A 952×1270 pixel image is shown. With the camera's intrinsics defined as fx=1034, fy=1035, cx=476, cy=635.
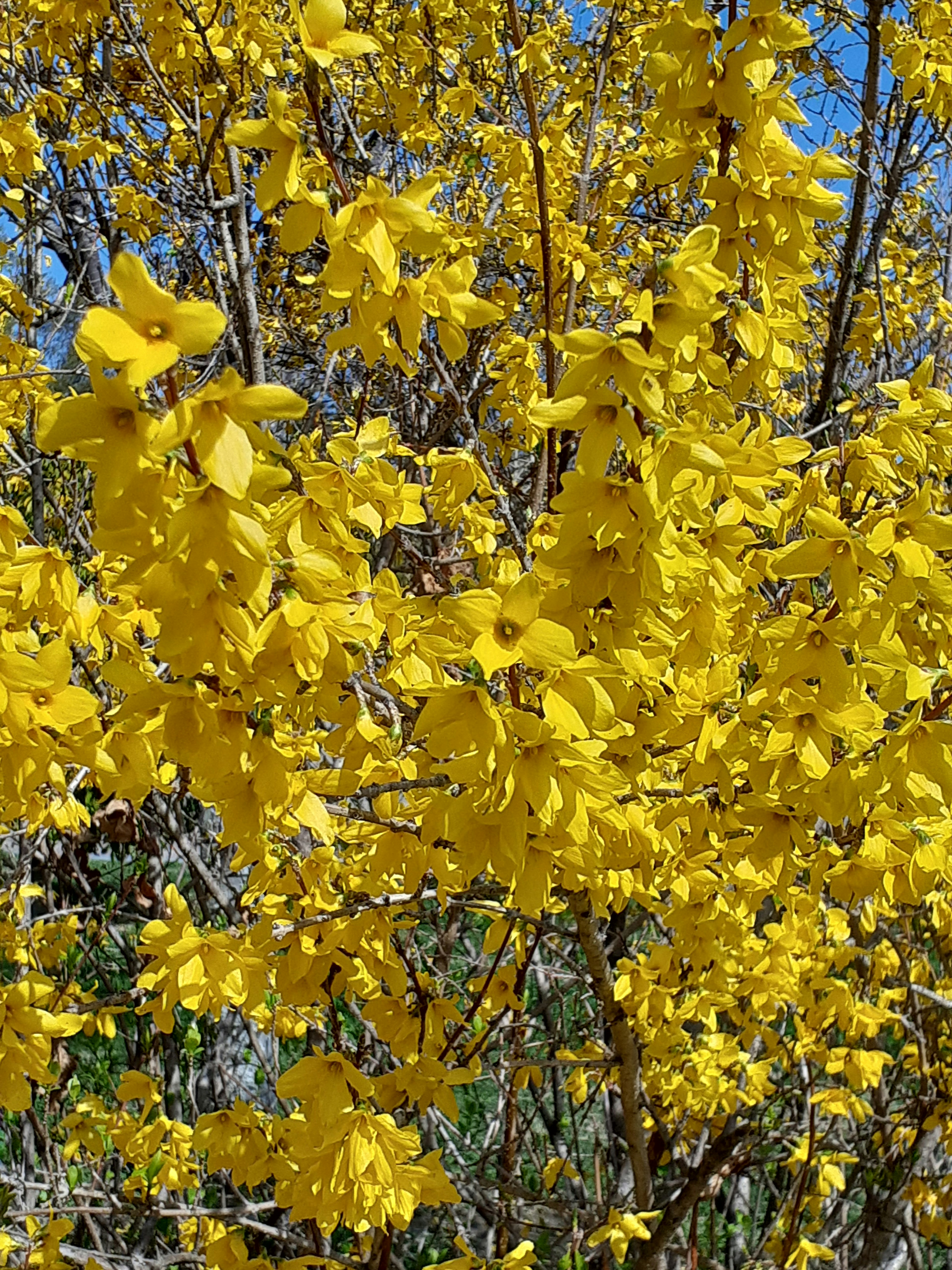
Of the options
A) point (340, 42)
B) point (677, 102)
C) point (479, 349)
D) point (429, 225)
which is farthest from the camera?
point (479, 349)

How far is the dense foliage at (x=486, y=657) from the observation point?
1234mm

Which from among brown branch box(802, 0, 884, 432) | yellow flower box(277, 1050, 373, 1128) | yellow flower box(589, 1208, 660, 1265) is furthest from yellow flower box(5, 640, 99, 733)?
brown branch box(802, 0, 884, 432)

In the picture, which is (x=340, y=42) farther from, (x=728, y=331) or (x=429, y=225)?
(x=728, y=331)

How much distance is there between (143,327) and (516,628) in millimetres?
515

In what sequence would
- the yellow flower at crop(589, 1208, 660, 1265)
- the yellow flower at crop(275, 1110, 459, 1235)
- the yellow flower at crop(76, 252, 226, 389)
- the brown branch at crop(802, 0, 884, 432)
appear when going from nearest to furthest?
the yellow flower at crop(76, 252, 226, 389) < the yellow flower at crop(275, 1110, 459, 1235) < the yellow flower at crop(589, 1208, 660, 1265) < the brown branch at crop(802, 0, 884, 432)

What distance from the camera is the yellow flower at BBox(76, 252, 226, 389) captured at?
37.8 inches

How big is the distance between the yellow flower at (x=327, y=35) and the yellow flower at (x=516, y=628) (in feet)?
2.61

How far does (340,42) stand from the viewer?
1455 millimetres

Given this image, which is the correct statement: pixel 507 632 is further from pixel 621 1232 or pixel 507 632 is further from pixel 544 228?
pixel 621 1232

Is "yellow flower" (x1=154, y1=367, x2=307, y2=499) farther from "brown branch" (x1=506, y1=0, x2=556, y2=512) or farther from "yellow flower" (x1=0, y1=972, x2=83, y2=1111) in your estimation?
"yellow flower" (x1=0, y1=972, x2=83, y2=1111)

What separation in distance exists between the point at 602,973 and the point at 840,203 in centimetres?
165

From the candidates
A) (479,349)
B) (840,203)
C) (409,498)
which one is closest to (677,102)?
(840,203)

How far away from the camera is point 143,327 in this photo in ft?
3.28

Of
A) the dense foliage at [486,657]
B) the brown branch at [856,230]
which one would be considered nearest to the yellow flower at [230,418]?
the dense foliage at [486,657]
